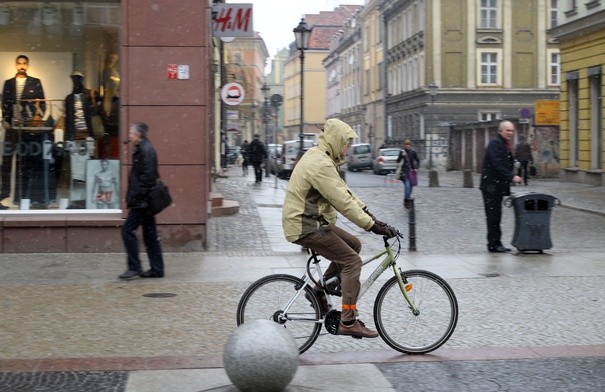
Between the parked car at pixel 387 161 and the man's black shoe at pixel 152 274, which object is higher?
the parked car at pixel 387 161

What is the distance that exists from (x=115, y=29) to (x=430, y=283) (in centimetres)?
800

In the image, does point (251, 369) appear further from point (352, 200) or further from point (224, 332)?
point (224, 332)

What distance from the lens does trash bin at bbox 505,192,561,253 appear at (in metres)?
13.5

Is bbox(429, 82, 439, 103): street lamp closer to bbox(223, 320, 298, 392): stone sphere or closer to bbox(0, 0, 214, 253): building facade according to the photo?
bbox(0, 0, 214, 253): building facade

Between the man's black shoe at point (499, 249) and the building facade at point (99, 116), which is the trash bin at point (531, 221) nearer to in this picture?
the man's black shoe at point (499, 249)

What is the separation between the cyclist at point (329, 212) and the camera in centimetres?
695

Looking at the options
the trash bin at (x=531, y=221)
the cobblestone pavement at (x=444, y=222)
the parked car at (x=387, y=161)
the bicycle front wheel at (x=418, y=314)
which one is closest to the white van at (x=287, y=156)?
the parked car at (x=387, y=161)

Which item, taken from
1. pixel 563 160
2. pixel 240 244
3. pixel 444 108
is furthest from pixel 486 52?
pixel 240 244

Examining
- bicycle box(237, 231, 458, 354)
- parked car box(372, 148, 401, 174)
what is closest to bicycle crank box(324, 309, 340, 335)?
bicycle box(237, 231, 458, 354)

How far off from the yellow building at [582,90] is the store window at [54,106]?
20229mm

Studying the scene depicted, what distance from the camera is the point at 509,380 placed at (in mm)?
6539

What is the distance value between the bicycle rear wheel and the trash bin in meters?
6.90

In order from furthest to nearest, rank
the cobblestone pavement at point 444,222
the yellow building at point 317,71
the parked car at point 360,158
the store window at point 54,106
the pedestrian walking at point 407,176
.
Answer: the yellow building at point 317,71 → the parked car at point 360,158 → the pedestrian walking at point 407,176 → the cobblestone pavement at point 444,222 → the store window at point 54,106

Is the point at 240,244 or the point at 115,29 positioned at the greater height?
the point at 115,29
